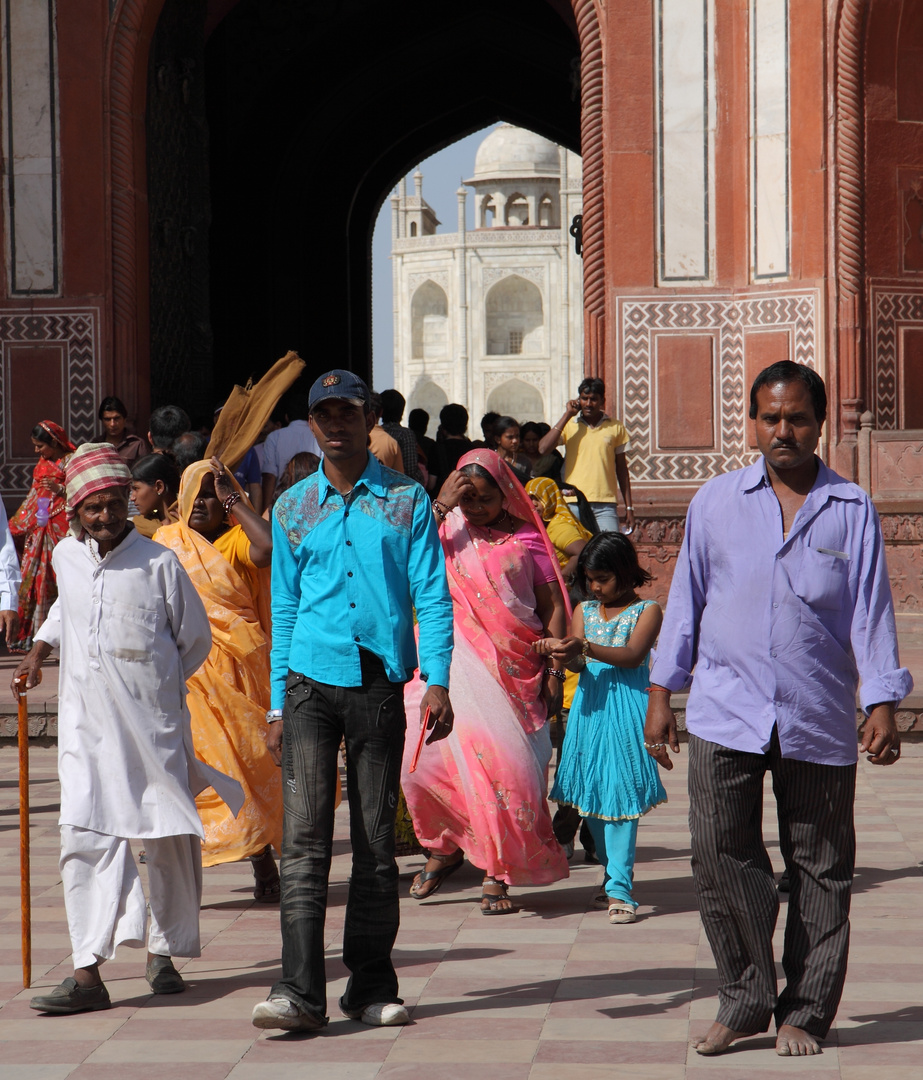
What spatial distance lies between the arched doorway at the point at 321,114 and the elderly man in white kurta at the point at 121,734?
11.2 metres

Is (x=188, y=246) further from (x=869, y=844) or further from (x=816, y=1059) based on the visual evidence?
(x=816, y=1059)

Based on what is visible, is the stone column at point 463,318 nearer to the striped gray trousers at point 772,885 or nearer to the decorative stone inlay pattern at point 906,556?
the decorative stone inlay pattern at point 906,556

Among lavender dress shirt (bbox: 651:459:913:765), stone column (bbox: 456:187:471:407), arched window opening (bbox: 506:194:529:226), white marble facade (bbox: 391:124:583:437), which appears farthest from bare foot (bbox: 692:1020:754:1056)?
arched window opening (bbox: 506:194:529:226)

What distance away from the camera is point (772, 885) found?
3.47 metres

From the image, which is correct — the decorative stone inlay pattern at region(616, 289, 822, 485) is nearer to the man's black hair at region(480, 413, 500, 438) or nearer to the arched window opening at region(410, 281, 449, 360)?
the man's black hair at region(480, 413, 500, 438)

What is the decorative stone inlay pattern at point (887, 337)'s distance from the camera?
10625 mm

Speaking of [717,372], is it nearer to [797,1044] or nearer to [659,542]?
[659,542]

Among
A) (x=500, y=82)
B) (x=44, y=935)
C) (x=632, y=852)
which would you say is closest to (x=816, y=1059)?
(x=632, y=852)

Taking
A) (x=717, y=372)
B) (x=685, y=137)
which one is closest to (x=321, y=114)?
(x=685, y=137)

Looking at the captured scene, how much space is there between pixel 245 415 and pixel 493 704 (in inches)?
63.8

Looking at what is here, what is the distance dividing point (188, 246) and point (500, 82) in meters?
6.51

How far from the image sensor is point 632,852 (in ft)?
15.7

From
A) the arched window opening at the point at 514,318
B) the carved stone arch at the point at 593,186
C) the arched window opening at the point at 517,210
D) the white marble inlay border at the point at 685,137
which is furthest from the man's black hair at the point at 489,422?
the arched window opening at the point at 517,210

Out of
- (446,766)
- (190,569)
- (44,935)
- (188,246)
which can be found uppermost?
(188,246)
